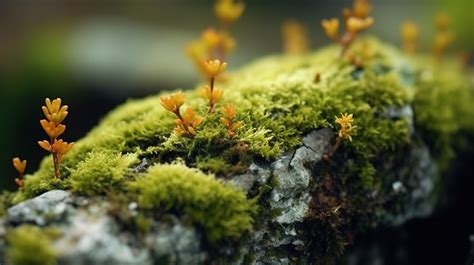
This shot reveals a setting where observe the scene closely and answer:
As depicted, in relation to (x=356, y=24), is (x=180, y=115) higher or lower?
lower

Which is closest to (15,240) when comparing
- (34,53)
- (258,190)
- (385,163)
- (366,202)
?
(258,190)

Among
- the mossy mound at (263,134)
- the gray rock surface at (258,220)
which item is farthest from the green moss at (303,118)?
the gray rock surface at (258,220)

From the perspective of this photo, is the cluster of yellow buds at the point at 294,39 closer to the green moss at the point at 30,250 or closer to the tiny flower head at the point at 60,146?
the tiny flower head at the point at 60,146

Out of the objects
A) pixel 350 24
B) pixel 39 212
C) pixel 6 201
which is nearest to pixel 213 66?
pixel 39 212

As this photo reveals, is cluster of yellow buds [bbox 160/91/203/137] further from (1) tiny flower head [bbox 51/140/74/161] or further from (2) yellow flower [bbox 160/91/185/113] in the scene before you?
(1) tiny flower head [bbox 51/140/74/161]

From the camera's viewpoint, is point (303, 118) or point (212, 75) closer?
point (212, 75)

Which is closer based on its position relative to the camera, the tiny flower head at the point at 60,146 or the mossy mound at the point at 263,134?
the mossy mound at the point at 263,134

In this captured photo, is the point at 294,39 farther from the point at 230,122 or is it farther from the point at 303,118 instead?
the point at 230,122
